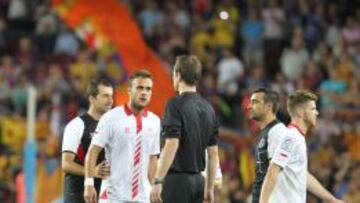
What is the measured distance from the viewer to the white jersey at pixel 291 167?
990cm

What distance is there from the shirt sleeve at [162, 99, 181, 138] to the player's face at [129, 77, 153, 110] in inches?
11.9

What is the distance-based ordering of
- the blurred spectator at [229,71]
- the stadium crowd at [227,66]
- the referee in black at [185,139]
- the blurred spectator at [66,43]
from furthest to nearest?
the blurred spectator at [66,43], the blurred spectator at [229,71], the stadium crowd at [227,66], the referee in black at [185,139]

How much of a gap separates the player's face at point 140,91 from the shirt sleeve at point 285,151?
1.35 m

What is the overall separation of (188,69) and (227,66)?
10370mm

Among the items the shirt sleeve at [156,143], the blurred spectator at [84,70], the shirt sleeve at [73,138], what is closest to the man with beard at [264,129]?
the shirt sleeve at [156,143]

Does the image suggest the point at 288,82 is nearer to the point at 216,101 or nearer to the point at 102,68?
the point at 216,101

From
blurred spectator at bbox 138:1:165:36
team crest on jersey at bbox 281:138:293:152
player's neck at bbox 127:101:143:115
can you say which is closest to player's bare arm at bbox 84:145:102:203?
player's neck at bbox 127:101:143:115

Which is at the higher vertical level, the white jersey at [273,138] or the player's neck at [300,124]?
the player's neck at [300,124]

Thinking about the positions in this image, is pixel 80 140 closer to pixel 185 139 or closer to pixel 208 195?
pixel 185 139

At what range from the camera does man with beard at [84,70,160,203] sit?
1044 centimetres

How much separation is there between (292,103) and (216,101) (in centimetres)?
919

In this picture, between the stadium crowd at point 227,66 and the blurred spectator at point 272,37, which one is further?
the blurred spectator at point 272,37

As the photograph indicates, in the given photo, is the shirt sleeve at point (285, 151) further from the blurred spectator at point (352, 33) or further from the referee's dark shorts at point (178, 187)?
the blurred spectator at point (352, 33)

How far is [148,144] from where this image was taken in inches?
417
